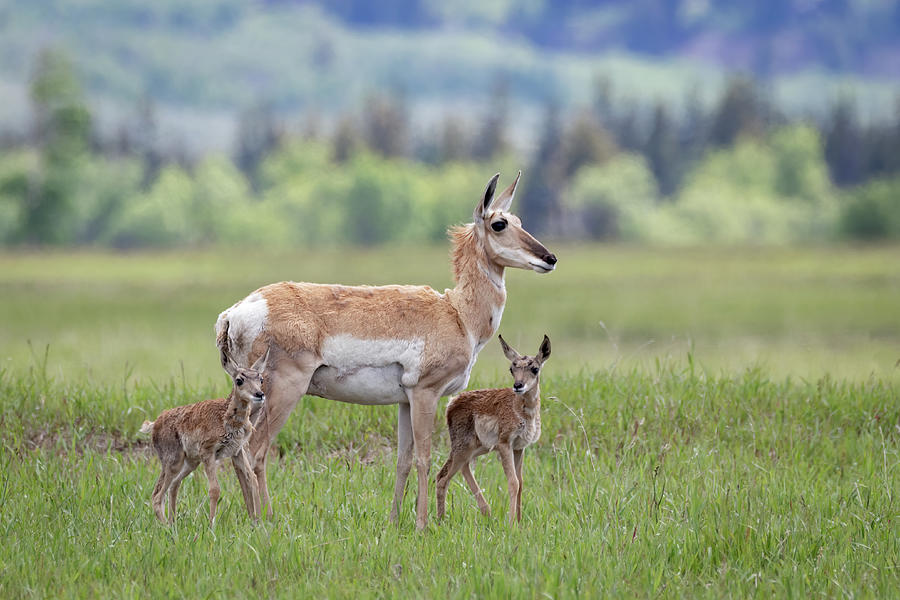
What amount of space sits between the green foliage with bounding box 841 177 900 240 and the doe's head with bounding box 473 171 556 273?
103 m

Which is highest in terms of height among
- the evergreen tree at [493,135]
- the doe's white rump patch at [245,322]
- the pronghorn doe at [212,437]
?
the evergreen tree at [493,135]

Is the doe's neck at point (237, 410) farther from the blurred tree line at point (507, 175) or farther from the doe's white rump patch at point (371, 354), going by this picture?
the blurred tree line at point (507, 175)

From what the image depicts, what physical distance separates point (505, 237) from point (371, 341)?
1.37 meters

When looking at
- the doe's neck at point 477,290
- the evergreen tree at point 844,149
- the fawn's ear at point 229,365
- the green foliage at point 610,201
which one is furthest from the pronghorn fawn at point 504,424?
the evergreen tree at point 844,149

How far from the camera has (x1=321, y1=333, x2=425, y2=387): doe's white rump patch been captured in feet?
27.6

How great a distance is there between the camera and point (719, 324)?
39906mm

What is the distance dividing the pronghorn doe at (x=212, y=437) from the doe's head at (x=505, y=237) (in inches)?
80.5

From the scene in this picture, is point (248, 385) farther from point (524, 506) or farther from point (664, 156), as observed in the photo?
point (664, 156)

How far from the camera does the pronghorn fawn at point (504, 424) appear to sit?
8.46 metres

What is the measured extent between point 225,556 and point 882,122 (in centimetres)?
14113

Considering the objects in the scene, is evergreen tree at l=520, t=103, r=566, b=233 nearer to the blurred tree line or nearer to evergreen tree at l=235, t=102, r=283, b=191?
the blurred tree line

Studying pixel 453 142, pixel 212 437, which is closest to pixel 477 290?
pixel 212 437

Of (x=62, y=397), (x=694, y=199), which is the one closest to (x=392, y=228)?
(x=694, y=199)

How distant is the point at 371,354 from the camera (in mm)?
8430
